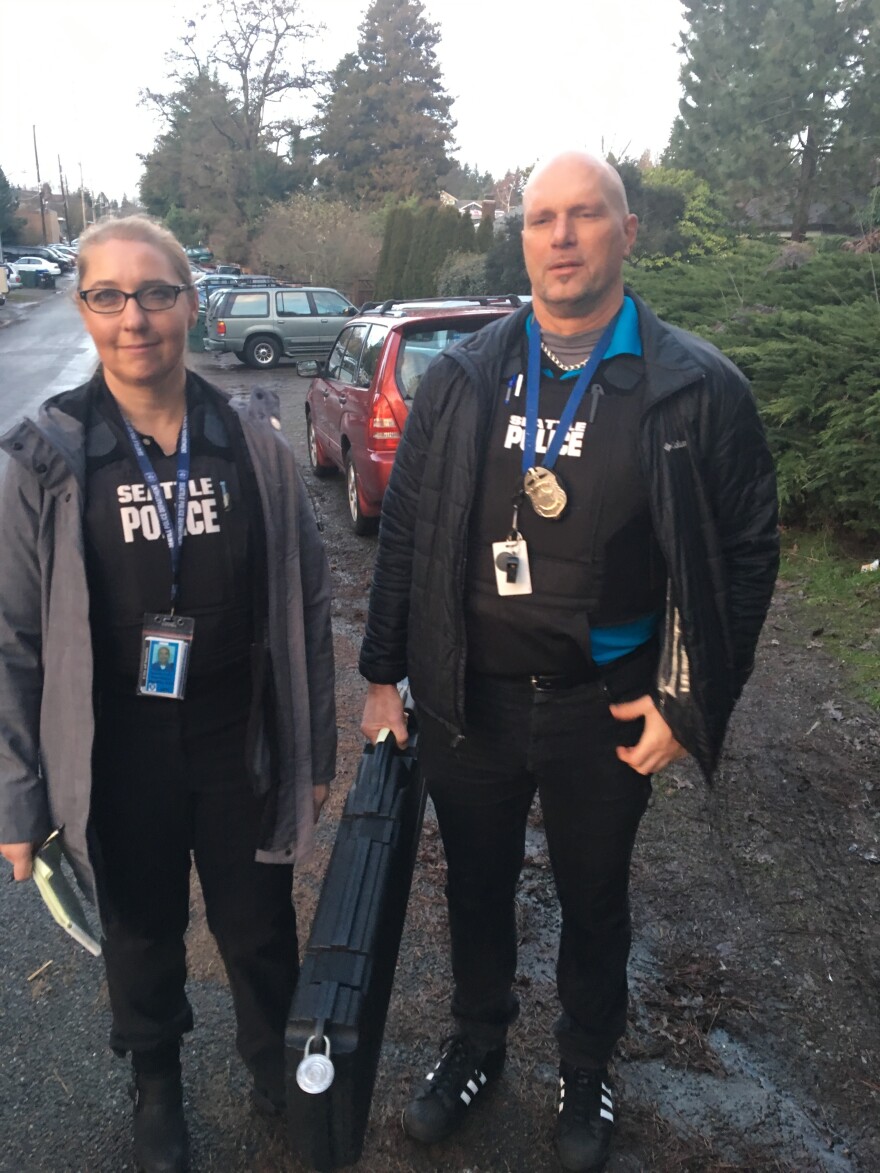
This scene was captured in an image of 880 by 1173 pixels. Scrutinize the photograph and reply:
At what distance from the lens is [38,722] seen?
1.92 metres

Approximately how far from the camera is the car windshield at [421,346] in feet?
23.5

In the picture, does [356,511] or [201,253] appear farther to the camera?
[201,253]

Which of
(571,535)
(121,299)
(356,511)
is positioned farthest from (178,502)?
(356,511)

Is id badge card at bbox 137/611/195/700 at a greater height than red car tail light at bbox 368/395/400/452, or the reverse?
id badge card at bbox 137/611/195/700

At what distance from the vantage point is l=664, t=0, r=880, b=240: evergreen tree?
23391mm

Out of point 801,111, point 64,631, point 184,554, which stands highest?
point 801,111

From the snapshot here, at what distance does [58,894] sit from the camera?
6.27 feet

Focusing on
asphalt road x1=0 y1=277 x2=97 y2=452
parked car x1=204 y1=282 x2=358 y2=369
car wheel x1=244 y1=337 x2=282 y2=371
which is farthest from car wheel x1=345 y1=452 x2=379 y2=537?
car wheel x1=244 y1=337 x2=282 y2=371

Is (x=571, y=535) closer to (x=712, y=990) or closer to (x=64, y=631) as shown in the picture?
(x=64, y=631)

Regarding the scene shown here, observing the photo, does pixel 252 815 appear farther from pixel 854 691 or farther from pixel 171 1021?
pixel 854 691

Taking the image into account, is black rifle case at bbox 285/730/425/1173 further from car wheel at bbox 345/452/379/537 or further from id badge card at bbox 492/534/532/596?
car wheel at bbox 345/452/379/537

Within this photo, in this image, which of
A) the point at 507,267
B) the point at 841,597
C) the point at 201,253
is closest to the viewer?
the point at 841,597

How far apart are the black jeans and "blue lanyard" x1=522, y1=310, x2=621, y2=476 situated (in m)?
0.48

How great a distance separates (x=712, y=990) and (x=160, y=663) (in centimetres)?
187
